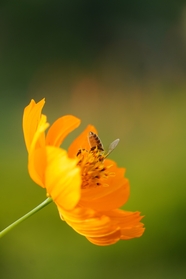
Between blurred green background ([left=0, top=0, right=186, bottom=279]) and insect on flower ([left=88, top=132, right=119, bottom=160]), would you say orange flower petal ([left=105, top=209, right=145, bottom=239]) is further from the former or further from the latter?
blurred green background ([left=0, top=0, right=186, bottom=279])

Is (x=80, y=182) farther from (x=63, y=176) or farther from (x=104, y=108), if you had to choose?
(x=104, y=108)

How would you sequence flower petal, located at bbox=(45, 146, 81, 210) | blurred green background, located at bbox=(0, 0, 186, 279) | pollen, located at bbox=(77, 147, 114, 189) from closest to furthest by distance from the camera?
flower petal, located at bbox=(45, 146, 81, 210), pollen, located at bbox=(77, 147, 114, 189), blurred green background, located at bbox=(0, 0, 186, 279)

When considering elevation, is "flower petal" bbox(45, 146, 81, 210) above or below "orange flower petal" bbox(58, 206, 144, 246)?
above

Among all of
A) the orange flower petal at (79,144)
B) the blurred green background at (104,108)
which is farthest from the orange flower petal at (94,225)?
the blurred green background at (104,108)

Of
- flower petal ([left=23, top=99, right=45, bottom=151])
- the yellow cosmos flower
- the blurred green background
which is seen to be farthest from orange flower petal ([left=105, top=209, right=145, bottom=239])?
the blurred green background

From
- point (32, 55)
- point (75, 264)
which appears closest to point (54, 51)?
point (32, 55)

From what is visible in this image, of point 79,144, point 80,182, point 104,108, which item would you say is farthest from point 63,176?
point 104,108
